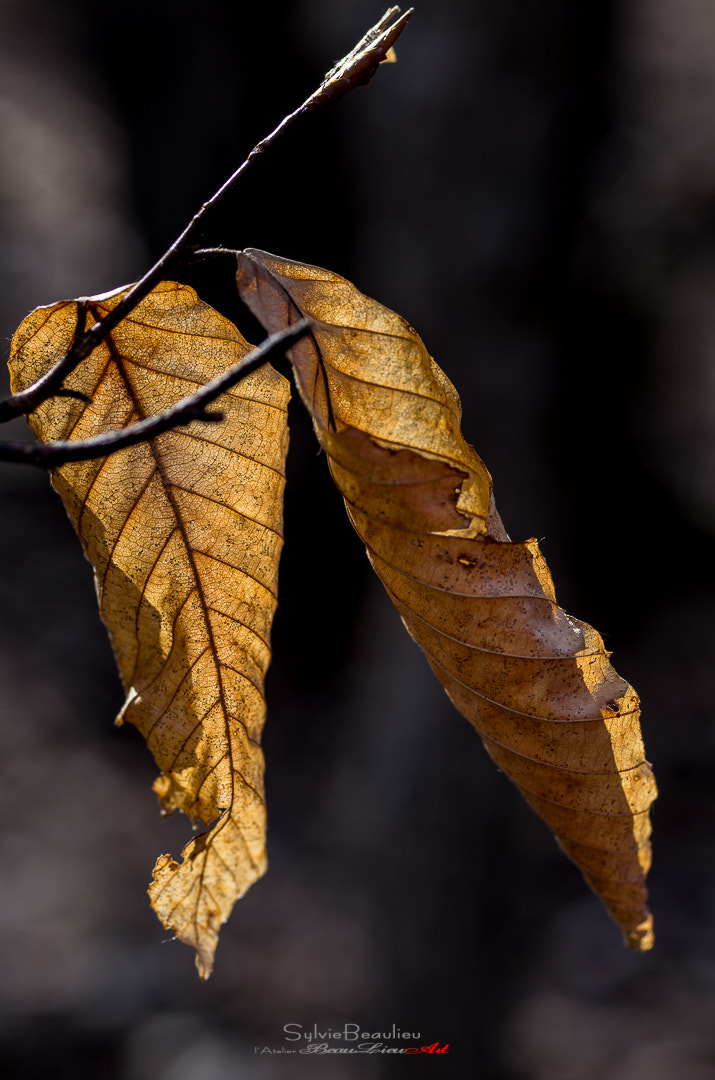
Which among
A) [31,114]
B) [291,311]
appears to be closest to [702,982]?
[291,311]

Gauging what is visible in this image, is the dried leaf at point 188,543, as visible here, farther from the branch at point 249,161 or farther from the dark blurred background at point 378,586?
the dark blurred background at point 378,586

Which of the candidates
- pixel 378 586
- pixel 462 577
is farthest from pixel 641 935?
pixel 378 586

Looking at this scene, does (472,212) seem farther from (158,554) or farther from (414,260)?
(158,554)

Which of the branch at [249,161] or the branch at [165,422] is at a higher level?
the branch at [249,161]

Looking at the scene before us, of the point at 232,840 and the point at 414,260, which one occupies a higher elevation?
the point at 414,260

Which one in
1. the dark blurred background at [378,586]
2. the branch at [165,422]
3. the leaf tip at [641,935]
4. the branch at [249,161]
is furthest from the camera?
the dark blurred background at [378,586]

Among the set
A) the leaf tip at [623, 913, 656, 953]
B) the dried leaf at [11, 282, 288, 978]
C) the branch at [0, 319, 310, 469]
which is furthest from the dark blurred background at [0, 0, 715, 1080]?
the branch at [0, 319, 310, 469]

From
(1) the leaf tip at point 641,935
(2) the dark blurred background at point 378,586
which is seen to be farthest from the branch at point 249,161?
(2) the dark blurred background at point 378,586
